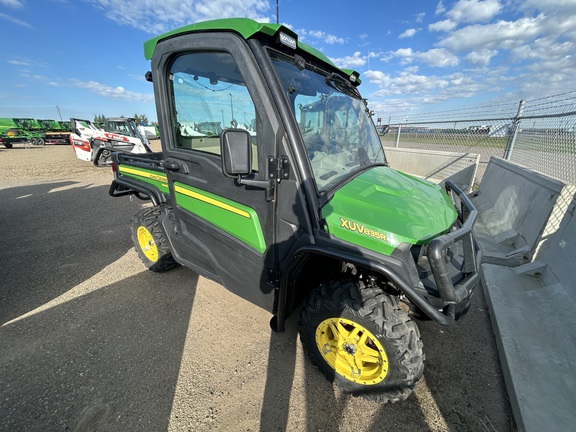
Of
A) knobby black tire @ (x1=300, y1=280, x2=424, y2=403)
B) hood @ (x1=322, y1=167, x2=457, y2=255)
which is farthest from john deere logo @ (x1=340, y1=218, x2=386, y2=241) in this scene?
knobby black tire @ (x1=300, y1=280, x2=424, y2=403)

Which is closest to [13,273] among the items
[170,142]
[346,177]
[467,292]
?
[170,142]

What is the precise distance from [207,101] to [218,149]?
0.44 m

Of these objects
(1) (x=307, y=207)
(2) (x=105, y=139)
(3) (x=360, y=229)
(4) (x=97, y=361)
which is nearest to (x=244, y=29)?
(1) (x=307, y=207)

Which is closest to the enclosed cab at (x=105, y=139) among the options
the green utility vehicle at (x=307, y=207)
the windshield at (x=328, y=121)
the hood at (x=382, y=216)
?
the green utility vehicle at (x=307, y=207)

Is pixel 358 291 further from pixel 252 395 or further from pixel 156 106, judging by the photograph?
pixel 156 106

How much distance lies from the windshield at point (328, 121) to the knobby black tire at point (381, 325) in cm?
75

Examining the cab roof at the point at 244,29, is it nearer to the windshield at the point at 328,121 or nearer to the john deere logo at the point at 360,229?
the windshield at the point at 328,121

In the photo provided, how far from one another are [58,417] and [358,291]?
2169mm

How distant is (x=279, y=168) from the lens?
1.58 meters

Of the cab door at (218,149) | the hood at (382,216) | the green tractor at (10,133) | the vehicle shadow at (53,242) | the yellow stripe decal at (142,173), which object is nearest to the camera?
the hood at (382,216)

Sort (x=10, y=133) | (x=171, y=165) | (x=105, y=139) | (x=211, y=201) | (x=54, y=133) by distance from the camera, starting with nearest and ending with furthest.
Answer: (x=211, y=201), (x=171, y=165), (x=105, y=139), (x=10, y=133), (x=54, y=133)

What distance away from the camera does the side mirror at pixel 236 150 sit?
4.64 feet

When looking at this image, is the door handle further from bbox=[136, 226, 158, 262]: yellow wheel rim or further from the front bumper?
the front bumper

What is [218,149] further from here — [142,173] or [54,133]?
[54,133]
